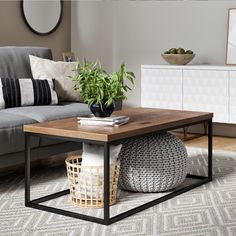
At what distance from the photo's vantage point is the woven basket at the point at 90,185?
3033 millimetres

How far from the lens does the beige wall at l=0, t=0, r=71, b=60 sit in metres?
5.58

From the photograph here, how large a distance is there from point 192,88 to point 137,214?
2.58 metres

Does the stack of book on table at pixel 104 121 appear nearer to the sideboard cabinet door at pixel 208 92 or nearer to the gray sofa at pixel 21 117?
the gray sofa at pixel 21 117

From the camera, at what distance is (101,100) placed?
122 inches

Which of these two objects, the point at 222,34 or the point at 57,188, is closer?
the point at 57,188

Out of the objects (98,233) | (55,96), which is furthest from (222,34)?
(98,233)

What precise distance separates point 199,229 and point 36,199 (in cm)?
98

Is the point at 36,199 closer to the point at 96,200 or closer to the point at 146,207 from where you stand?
the point at 96,200

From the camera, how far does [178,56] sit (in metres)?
5.35

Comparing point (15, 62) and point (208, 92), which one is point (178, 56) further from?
point (15, 62)

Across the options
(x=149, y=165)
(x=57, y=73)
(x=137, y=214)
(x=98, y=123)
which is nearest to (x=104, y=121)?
(x=98, y=123)

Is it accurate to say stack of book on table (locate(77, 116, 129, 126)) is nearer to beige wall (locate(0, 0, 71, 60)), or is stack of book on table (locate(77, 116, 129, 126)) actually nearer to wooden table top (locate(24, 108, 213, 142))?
wooden table top (locate(24, 108, 213, 142))

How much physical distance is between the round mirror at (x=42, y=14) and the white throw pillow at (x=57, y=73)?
1.53 m

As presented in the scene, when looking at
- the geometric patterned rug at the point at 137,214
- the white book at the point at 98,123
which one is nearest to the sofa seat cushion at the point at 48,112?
the geometric patterned rug at the point at 137,214
